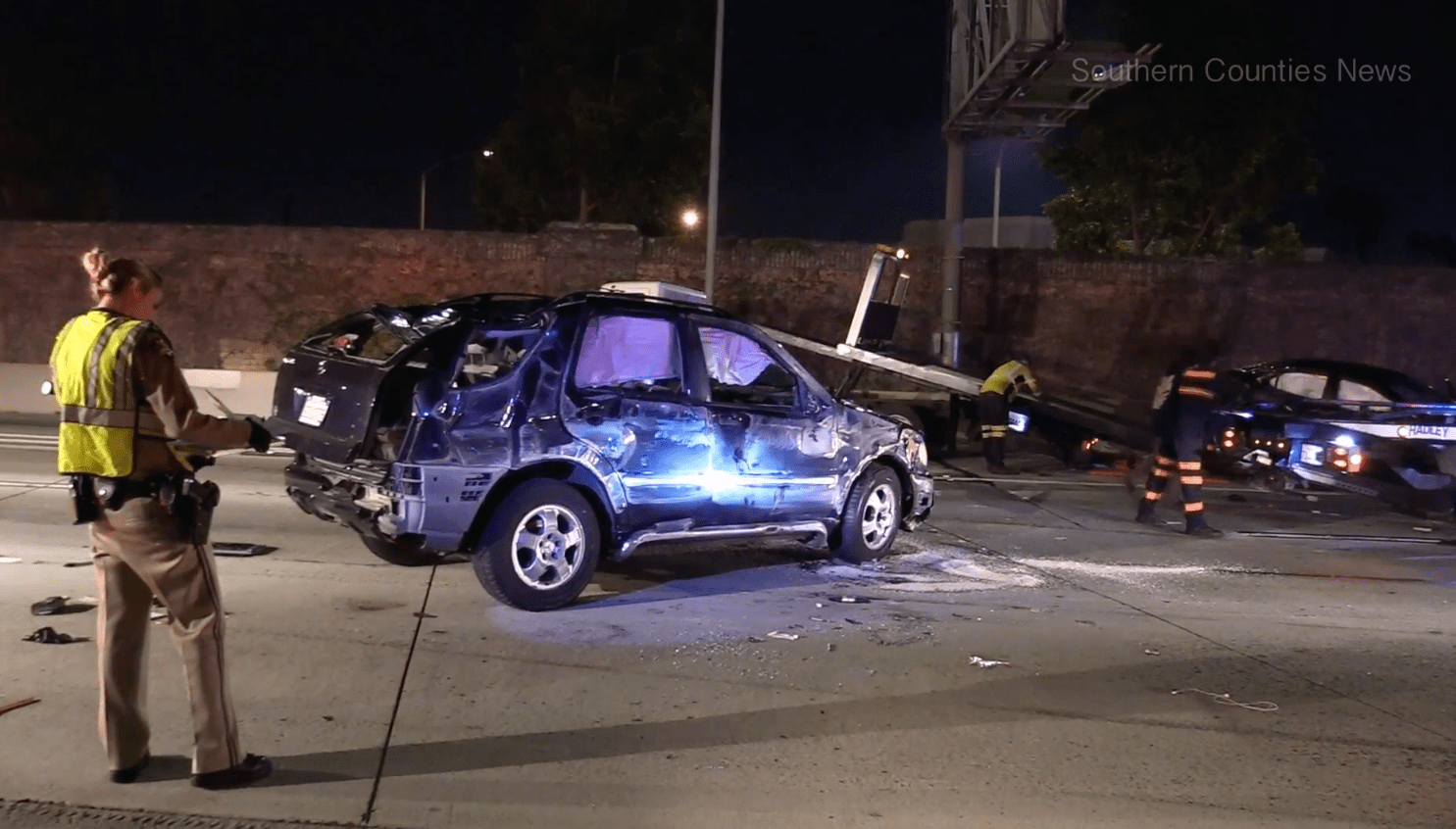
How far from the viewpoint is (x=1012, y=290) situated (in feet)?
79.0

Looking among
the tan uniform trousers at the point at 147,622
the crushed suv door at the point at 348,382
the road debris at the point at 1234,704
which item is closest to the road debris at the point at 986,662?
the road debris at the point at 1234,704

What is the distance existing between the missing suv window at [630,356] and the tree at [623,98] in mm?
19665

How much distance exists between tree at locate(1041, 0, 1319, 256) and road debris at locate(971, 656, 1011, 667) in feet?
62.3

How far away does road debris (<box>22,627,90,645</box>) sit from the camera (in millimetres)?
6813

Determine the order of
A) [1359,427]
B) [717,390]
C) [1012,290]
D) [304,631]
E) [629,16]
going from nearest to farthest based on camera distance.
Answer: [304,631], [717,390], [1359,427], [1012,290], [629,16]

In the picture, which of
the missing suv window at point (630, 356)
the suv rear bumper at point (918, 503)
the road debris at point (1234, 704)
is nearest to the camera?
the road debris at point (1234, 704)

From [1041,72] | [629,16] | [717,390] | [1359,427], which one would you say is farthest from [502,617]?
[629,16]

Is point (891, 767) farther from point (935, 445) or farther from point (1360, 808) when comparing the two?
point (935, 445)

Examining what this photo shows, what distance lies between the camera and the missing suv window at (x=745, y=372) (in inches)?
351

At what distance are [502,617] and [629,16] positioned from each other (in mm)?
21979

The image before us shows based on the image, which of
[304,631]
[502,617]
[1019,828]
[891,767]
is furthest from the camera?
[502,617]

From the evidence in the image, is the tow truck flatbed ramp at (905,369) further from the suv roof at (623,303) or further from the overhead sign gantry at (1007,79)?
the suv roof at (623,303)

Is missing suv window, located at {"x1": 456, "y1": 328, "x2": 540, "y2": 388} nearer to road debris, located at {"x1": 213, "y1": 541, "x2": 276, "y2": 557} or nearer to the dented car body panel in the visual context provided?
the dented car body panel

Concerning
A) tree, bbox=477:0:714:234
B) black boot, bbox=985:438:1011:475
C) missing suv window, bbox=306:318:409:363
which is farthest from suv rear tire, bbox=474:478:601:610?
tree, bbox=477:0:714:234
